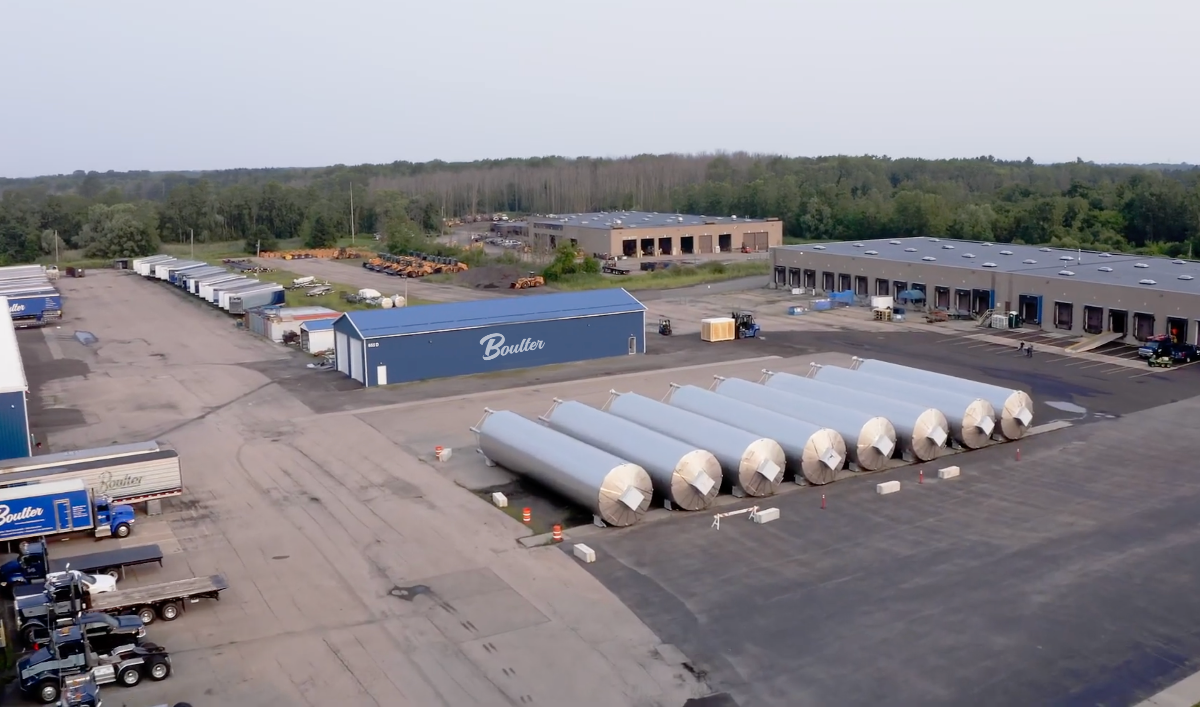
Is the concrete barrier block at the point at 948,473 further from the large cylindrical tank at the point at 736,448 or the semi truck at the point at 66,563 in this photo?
the semi truck at the point at 66,563

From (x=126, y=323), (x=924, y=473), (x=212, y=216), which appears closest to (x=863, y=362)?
(x=924, y=473)

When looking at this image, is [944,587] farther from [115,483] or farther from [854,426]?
[115,483]

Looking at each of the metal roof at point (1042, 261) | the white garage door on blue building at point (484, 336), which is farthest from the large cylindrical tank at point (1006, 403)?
the metal roof at point (1042, 261)

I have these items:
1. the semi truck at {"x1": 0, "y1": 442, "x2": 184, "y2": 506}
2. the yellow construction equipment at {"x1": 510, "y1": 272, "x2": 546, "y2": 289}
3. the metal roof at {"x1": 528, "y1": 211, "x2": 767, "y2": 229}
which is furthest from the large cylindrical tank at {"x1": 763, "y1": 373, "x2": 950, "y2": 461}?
the metal roof at {"x1": 528, "y1": 211, "x2": 767, "y2": 229}

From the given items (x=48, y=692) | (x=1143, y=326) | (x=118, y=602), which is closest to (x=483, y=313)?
(x=118, y=602)

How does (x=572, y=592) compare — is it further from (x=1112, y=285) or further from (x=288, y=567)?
(x=1112, y=285)

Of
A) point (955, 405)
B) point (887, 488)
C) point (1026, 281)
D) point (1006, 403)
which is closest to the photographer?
point (887, 488)
